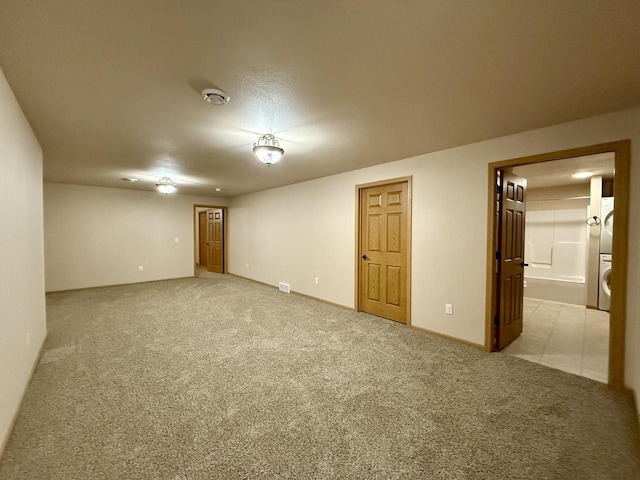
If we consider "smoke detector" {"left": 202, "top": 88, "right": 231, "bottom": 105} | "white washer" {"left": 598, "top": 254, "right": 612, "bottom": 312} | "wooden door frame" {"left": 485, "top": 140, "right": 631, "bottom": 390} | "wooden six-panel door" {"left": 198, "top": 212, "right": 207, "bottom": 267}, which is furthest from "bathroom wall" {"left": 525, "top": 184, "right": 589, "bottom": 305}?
"wooden six-panel door" {"left": 198, "top": 212, "right": 207, "bottom": 267}

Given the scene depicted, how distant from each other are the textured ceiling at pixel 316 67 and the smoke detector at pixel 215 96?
2.0 inches

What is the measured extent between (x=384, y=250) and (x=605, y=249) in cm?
409

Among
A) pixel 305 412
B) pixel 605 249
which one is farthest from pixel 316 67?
pixel 605 249

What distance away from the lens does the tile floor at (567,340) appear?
109 inches

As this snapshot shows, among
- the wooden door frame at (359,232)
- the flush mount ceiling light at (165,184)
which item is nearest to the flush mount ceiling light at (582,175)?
the wooden door frame at (359,232)

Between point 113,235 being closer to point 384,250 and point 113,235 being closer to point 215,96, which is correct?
point 215,96

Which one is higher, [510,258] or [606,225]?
[606,225]

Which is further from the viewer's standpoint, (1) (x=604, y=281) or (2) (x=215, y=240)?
(2) (x=215, y=240)

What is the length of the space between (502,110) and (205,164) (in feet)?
12.4

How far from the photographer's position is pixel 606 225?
4680 mm

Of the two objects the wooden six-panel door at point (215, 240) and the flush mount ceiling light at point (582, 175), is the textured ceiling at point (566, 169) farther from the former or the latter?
the wooden six-panel door at point (215, 240)

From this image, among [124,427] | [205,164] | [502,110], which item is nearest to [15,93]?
[205,164]

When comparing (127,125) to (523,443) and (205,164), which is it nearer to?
(205,164)

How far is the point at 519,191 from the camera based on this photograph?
352cm
